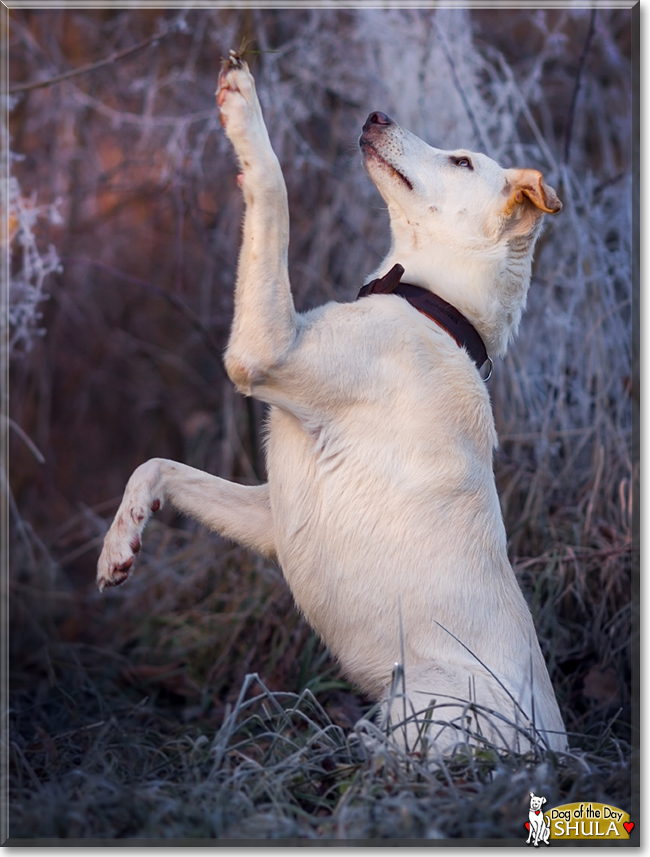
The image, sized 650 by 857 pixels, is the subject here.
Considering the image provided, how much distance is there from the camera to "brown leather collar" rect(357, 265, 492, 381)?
3.03 metres

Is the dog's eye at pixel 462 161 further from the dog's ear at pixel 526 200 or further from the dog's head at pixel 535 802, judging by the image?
the dog's head at pixel 535 802

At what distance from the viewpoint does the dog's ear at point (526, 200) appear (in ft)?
9.99

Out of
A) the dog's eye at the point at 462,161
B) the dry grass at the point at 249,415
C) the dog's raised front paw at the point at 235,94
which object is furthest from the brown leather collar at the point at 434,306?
the dry grass at the point at 249,415

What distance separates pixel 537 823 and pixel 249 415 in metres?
Answer: 3.41

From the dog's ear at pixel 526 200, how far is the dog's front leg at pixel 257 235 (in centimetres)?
98

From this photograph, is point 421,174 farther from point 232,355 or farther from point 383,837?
point 383,837

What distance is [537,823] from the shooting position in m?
2.41

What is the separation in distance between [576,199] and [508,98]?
0.77m

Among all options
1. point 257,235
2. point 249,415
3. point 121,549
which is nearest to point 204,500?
point 121,549

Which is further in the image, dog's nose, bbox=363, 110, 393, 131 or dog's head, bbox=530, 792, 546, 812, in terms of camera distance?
dog's nose, bbox=363, 110, 393, 131

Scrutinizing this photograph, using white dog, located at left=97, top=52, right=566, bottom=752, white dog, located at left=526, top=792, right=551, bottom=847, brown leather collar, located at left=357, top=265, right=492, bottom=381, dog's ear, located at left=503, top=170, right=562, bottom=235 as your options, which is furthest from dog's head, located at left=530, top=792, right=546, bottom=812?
dog's ear, located at left=503, top=170, right=562, bottom=235

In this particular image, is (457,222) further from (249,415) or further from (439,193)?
(249,415)

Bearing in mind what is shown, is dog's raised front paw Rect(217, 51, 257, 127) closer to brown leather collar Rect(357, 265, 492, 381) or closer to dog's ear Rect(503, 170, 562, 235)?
brown leather collar Rect(357, 265, 492, 381)

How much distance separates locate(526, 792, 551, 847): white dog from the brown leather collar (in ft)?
4.88
